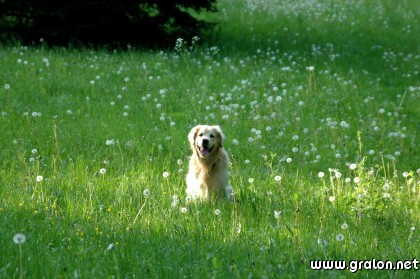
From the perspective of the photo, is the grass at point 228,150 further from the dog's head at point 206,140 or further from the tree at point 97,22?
the tree at point 97,22

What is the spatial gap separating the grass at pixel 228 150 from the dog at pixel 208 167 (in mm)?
223

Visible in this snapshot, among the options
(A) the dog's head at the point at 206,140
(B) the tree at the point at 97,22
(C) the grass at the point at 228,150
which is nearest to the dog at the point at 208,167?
(A) the dog's head at the point at 206,140

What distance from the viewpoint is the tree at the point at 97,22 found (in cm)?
1490

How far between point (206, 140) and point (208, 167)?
319 mm

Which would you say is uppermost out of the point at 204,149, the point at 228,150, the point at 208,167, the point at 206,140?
the point at 206,140

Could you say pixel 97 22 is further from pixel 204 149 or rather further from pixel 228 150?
pixel 204 149

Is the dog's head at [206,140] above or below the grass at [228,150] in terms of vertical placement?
above

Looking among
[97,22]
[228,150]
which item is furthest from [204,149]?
[97,22]

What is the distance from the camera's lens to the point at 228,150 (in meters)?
9.48

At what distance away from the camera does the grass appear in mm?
5191

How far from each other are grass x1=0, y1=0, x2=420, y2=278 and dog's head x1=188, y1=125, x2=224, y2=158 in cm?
37

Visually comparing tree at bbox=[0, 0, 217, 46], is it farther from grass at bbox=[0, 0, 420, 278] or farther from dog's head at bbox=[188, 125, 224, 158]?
dog's head at bbox=[188, 125, 224, 158]

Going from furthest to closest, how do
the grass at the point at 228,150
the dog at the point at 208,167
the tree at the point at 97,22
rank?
the tree at the point at 97,22, the dog at the point at 208,167, the grass at the point at 228,150

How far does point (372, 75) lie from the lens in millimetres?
14336
